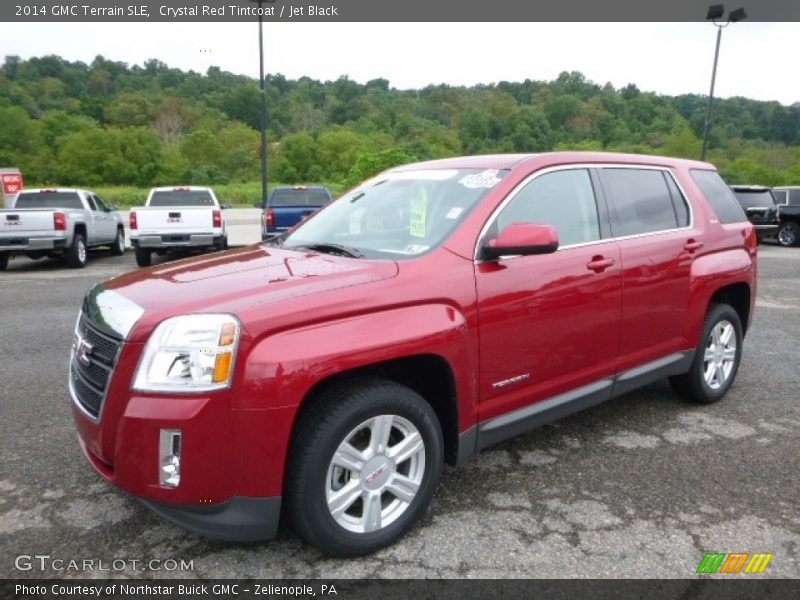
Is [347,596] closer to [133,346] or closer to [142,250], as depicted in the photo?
[133,346]

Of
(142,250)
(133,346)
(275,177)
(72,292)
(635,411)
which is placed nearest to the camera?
(133,346)

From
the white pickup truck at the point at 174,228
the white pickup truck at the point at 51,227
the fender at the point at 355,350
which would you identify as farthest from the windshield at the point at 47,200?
the fender at the point at 355,350

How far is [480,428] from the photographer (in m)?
3.03

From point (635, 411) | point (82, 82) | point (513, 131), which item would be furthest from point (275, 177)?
point (635, 411)

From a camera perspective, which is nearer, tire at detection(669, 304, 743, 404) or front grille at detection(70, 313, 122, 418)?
front grille at detection(70, 313, 122, 418)

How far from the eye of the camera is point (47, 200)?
1391 cm

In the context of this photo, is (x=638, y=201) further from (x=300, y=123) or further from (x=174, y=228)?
(x=300, y=123)

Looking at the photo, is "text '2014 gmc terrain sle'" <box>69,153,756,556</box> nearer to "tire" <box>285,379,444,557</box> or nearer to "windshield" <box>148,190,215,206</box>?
"tire" <box>285,379,444,557</box>

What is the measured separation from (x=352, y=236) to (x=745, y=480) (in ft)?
8.27

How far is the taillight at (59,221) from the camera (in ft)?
39.1

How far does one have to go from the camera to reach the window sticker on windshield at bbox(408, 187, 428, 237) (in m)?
3.23

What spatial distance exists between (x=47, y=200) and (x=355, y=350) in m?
14.0

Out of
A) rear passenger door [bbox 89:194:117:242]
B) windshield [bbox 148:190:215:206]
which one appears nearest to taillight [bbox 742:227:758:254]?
windshield [bbox 148:190:215:206]

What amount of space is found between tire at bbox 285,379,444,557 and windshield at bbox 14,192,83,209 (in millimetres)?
13314
